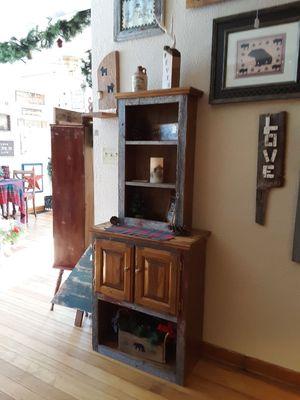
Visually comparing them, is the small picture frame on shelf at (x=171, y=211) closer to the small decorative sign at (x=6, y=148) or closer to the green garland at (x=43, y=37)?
the green garland at (x=43, y=37)

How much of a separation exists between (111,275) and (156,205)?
21.1 inches

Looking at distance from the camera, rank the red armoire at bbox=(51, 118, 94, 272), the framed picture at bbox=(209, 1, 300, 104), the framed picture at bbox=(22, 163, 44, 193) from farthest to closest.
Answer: the framed picture at bbox=(22, 163, 44, 193) < the red armoire at bbox=(51, 118, 94, 272) < the framed picture at bbox=(209, 1, 300, 104)

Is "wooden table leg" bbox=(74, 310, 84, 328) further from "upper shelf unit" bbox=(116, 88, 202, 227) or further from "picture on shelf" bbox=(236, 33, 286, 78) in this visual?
"picture on shelf" bbox=(236, 33, 286, 78)

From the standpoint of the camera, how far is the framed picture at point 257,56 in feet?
5.16

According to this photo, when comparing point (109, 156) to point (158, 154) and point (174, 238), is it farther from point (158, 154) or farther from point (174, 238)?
point (174, 238)

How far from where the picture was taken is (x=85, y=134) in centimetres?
238

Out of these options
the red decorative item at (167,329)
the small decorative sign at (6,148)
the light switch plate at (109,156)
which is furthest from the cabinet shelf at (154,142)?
the small decorative sign at (6,148)

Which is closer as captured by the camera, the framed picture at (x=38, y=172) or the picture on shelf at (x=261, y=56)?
the picture on shelf at (x=261, y=56)

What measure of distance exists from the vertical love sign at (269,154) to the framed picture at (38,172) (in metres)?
5.21

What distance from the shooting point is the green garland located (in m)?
3.08

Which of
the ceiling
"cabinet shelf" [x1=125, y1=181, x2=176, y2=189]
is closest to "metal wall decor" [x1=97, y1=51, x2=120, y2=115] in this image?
"cabinet shelf" [x1=125, y1=181, x2=176, y2=189]

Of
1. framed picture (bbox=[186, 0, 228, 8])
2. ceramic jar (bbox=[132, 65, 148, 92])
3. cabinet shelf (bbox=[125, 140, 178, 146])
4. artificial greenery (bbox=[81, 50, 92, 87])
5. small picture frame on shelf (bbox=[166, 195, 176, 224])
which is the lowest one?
small picture frame on shelf (bbox=[166, 195, 176, 224])

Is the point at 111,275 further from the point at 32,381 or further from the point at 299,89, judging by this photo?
the point at 299,89

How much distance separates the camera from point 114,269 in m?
1.91
